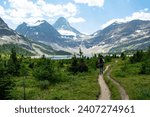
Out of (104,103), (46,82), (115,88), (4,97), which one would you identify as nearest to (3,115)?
(104,103)

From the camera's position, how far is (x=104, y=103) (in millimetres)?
20250

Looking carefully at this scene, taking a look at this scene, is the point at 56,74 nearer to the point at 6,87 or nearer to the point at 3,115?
the point at 6,87

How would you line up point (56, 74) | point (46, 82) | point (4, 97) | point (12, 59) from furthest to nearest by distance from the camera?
point (12, 59) < point (56, 74) < point (46, 82) < point (4, 97)

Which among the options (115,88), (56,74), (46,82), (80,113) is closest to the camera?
(80,113)

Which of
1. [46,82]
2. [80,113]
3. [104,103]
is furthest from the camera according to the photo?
[46,82]

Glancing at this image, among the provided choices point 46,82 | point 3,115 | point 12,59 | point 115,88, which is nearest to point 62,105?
point 3,115

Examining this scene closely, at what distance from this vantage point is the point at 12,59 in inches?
2933

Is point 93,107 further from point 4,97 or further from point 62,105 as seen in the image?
point 4,97

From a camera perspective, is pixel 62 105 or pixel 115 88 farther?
pixel 115 88

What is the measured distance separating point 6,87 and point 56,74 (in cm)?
1951

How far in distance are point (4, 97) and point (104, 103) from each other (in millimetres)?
15774

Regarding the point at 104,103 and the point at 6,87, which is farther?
the point at 6,87

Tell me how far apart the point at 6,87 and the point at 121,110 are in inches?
683

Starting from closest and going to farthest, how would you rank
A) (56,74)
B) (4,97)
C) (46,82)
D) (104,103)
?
(104,103), (4,97), (46,82), (56,74)
